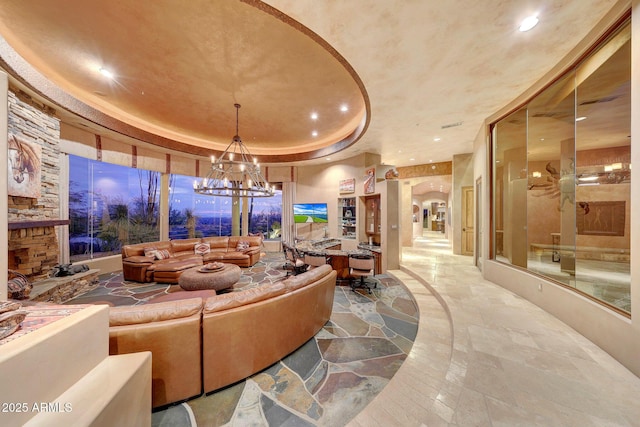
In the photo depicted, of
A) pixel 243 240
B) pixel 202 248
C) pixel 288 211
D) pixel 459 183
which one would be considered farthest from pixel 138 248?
pixel 459 183

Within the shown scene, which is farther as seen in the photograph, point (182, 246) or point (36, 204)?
point (182, 246)

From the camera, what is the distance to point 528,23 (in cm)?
216

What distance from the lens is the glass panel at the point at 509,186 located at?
13.8ft

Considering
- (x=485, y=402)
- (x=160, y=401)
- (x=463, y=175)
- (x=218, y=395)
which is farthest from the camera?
(x=463, y=175)

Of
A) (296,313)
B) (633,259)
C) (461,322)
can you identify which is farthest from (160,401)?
(633,259)

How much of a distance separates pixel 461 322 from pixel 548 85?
12.1 feet

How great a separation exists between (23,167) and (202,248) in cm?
367

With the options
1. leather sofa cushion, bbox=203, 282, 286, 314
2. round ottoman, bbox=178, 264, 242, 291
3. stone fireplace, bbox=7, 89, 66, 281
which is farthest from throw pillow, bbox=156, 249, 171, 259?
leather sofa cushion, bbox=203, 282, 286, 314

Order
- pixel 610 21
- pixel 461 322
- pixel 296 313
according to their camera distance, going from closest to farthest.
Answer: pixel 610 21 → pixel 296 313 → pixel 461 322

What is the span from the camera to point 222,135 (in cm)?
654

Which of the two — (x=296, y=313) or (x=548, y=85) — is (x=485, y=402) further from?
(x=548, y=85)

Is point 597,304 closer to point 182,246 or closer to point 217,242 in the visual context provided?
point 217,242

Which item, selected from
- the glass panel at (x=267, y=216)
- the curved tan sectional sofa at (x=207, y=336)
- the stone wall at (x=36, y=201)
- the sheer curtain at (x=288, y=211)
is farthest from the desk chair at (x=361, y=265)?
the stone wall at (x=36, y=201)

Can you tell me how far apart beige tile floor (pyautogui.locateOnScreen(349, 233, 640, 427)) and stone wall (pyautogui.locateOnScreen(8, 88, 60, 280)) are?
20.4ft
